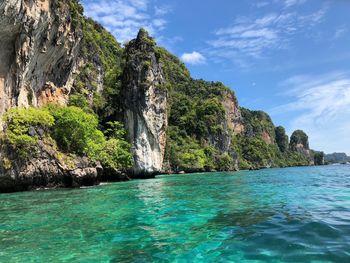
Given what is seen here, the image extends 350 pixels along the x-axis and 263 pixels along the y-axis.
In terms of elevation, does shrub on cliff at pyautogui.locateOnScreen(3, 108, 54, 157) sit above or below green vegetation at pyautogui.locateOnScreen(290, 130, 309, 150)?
below

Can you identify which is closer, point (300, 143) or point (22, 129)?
point (22, 129)

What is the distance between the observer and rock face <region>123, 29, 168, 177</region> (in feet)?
158

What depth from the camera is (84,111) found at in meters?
42.6

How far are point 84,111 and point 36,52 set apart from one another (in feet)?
39.7

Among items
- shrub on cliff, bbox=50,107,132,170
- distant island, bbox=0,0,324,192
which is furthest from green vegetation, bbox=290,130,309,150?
shrub on cliff, bbox=50,107,132,170

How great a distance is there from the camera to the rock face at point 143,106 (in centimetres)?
4814

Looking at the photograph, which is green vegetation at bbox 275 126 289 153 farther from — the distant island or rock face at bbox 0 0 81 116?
rock face at bbox 0 0 81 116

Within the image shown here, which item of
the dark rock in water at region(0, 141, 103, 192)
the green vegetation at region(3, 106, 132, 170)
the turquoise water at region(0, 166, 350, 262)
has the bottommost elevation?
the turquoise water at region(0, 166, 350, 262)

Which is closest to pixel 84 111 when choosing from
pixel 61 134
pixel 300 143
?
pixel 61 134

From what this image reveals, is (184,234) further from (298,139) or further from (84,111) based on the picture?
(298,139)

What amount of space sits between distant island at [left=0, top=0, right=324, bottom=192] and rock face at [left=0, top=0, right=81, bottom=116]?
80 millimetres

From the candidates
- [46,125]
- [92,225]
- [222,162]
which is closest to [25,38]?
[46,125]

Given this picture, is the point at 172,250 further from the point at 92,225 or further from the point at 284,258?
the point at 92,225

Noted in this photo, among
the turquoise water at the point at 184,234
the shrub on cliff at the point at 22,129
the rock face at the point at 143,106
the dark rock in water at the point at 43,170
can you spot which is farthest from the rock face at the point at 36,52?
the turquoise water at the point at 184,234
